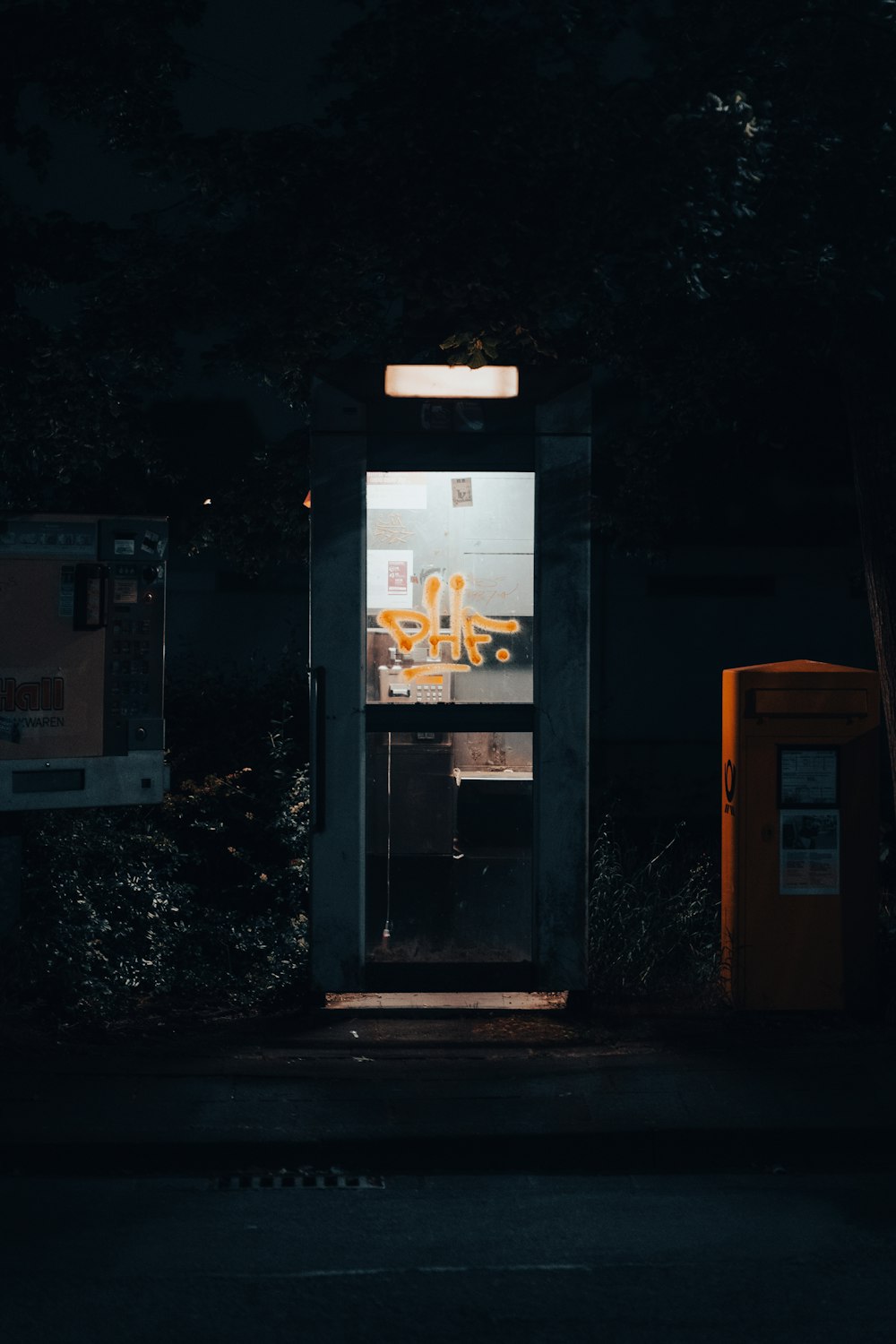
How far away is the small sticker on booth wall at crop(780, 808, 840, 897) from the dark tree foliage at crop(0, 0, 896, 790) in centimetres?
172

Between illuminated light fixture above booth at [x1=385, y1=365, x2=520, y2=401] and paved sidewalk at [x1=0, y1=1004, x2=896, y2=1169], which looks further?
illuminated light fixture above booth at [x1=385, y1=365, x2=520, y2=401]

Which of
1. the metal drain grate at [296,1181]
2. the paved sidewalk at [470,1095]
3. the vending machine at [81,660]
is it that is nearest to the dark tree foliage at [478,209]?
the vending machine at [81,660]

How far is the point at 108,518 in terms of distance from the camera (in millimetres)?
7152

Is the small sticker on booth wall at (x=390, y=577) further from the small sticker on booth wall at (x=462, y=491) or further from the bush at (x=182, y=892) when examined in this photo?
the bush at (x=182, y=892)

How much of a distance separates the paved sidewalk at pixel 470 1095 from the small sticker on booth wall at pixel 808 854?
1.99ft

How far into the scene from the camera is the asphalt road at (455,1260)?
4.11 metres

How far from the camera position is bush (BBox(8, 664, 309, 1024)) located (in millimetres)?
7285

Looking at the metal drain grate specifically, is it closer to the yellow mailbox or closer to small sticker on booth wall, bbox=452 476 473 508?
the yellow mailbox

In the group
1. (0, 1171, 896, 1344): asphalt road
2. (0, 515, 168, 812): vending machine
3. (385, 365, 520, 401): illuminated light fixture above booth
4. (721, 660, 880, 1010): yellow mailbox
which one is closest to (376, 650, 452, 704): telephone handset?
(0, 515, 168, 812): vending machine

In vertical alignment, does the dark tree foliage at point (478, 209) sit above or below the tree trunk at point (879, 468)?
above

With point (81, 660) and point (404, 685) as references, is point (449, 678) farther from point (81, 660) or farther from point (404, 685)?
point (81, 660)

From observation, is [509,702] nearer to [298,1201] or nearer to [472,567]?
[472,567]

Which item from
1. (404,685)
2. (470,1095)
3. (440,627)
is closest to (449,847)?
(404,685)

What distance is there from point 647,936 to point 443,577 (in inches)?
83.1
